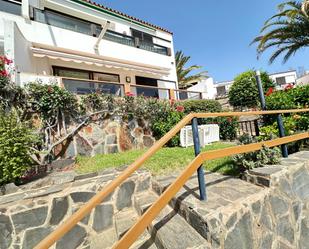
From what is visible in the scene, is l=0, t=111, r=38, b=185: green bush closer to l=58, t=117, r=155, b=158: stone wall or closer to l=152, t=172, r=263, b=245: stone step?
l=58, t=117, r=155, b=158: stone wall

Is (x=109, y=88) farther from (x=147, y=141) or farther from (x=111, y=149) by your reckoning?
(x=147, y=141)

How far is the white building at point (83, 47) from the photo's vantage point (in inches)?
295

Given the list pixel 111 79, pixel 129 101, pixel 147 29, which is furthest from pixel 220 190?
pixel 147 29

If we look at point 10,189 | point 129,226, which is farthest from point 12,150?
point 129,226

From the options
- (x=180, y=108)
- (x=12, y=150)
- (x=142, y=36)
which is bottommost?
(x=12, y=150)

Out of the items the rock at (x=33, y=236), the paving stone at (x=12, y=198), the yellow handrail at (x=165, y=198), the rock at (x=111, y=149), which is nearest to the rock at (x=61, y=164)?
the rock at (x=111, y=149)

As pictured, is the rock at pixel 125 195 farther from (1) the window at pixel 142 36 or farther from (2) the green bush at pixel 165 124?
(1) the window at pixel 142 36

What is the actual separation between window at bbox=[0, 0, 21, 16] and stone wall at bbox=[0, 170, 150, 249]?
890 centimetres

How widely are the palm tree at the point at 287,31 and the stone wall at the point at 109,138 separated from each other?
28.5 feet

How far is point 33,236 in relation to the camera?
9.32 feet

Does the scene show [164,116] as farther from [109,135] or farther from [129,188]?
[129,188]

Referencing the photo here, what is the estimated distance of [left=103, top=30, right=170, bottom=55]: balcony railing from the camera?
12.0 m

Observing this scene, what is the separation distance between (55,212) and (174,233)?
1913mm

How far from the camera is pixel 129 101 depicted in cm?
800
